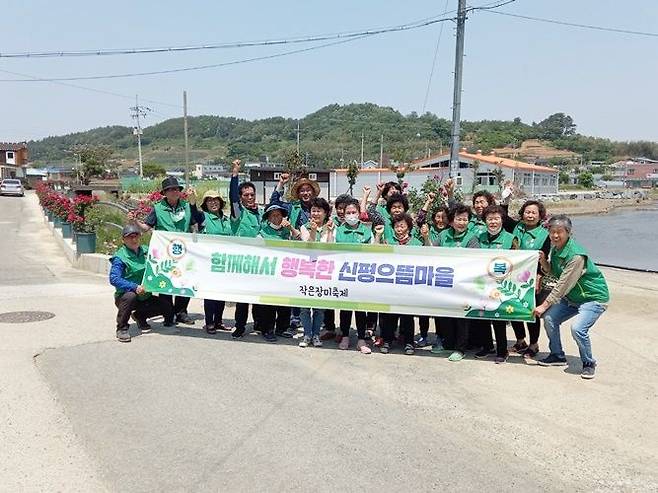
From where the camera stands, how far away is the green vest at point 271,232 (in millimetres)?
7000

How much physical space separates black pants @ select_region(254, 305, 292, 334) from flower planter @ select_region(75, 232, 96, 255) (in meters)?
6.55

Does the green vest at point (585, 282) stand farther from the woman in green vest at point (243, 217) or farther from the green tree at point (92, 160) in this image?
the green tree at point (92, 160)

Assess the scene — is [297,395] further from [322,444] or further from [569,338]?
[569,338]

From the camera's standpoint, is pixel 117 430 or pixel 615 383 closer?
pixel 117 430

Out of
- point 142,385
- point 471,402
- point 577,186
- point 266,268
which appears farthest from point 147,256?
point 577,186

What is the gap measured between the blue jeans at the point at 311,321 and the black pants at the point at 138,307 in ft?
6.06

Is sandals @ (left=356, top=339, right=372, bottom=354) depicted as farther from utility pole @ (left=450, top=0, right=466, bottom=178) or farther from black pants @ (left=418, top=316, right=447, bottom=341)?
utility pole @ (left=450, top=0, right=466, bottom=178)

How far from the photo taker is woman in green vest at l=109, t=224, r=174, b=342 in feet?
22.5

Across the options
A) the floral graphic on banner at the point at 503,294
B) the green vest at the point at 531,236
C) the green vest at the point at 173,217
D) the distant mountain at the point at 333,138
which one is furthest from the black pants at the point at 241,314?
the distant mountain at the point at 333,138

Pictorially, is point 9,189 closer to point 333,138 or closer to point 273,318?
point 273,318

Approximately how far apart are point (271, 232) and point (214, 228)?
31.2 inches

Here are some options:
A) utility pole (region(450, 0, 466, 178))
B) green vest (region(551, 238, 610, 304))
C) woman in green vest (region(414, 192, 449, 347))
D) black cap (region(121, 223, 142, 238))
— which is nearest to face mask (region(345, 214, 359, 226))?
woman in green vest (region(414, 192, 449, 347))

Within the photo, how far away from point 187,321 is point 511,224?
14.1 feet

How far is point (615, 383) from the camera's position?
5613 millimetres
